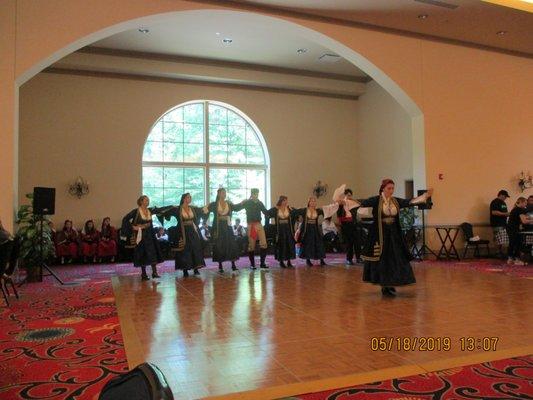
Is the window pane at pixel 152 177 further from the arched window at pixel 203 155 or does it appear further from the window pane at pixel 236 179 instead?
the window pane at pixel 236 179

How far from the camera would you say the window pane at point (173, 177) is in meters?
11.5

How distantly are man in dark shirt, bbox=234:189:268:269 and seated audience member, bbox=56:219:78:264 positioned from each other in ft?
13.0

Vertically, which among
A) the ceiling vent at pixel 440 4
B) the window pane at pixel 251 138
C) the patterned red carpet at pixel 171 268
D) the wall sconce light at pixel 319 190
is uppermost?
the ceiling vent at pixel 440 4

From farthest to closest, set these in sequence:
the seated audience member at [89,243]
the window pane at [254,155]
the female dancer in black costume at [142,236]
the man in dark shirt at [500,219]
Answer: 1. the window pane at [254,155]
2. the seated audience member at [89,243]
3. the man in dark shirt at [500,219]
4. the female dancer in black costume at [142,236]

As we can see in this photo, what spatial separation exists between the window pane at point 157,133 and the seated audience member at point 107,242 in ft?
8.21

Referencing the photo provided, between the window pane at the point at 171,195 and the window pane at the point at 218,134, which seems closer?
the window pane at the point at 171,195

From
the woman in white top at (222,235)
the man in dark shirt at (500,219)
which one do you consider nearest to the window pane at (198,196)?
the woman in white top at (222,235)

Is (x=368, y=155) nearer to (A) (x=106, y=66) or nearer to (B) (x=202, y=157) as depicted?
(B) (x=202, y=157)

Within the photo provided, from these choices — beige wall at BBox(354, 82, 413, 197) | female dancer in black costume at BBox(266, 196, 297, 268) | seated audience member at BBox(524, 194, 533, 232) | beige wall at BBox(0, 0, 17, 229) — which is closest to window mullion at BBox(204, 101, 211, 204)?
female dancer in black costume at BBox(266, 196, 297, 268)

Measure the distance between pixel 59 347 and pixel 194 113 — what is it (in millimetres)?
9171

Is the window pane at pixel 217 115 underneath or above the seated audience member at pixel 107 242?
above

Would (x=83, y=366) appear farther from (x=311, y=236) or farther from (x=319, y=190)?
(x=319, y=190)

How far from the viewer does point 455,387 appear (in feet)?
7.58

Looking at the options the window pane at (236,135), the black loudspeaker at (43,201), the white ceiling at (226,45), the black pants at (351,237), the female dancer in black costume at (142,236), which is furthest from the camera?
the window pane at (236,135)
